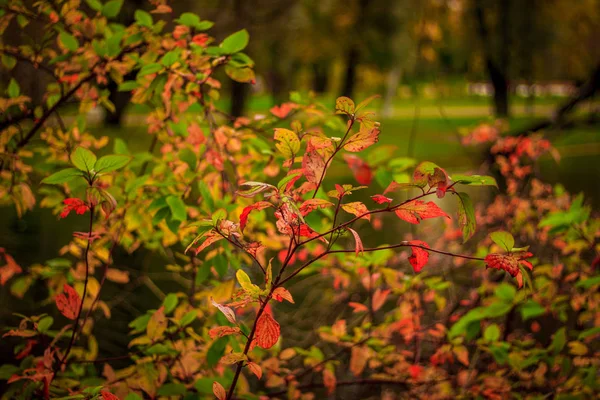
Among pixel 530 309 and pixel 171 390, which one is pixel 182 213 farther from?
pixel 530 309

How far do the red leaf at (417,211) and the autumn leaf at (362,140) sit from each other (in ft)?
0.49

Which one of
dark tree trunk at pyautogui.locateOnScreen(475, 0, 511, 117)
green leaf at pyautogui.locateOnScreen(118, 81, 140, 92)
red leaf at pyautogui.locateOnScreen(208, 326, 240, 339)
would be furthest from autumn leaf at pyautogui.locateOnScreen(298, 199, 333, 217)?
dark tree trunk at pyautogui.locateOnScreen(475, 0, 511, 117)

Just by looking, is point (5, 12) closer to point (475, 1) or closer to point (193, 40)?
point (193, 40)

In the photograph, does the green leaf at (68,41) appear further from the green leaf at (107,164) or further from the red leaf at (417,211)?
the red leaf at (417,211)

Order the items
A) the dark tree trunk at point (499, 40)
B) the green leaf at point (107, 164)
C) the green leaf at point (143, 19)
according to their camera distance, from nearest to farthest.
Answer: the green leaf at point (107, 164) → the green leaf at point (143, 19) → the dark tree trunk at point (499, 40)

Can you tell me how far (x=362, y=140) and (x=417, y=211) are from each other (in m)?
0.19

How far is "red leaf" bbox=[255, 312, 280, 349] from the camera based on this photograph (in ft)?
4.02

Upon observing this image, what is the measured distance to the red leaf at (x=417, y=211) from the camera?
1206 millimetres

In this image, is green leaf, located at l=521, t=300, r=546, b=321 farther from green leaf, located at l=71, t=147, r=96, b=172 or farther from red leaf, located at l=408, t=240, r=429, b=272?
green leaf, located at l=71, t=147, r=96, b=172

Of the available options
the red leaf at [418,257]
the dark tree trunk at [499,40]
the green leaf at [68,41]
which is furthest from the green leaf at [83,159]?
the dark tree trunk at [499,40]

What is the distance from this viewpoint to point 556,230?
2.26 metres

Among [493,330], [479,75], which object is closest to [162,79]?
[493,330]

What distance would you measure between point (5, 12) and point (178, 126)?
687mm

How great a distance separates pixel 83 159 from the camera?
136 centimetres
